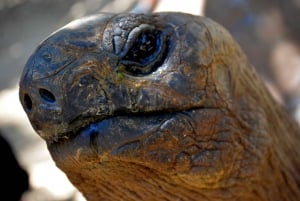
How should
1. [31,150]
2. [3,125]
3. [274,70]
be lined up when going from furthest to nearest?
[3,125] → [31,150] → [274,70]

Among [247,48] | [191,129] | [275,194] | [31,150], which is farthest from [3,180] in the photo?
[191,129]

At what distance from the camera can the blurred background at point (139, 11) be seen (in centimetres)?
279

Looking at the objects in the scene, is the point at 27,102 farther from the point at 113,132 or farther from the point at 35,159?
the point at 35,159

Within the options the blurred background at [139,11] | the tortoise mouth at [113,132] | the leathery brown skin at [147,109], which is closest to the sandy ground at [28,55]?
the blurred background at [139,11]

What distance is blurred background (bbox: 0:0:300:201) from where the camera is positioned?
2791 millimetres

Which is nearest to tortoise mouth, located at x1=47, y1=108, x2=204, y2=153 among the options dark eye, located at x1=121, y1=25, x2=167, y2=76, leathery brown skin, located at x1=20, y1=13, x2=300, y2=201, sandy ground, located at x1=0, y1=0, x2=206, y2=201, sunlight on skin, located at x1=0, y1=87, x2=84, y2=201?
leathery brown skin, located at x1=20, y1=13, x2=300, y2=201

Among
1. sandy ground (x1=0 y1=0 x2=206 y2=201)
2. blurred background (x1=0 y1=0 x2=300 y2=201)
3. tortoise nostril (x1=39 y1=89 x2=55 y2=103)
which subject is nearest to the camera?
tortoise nostril (x1=39 y1=89 x2=55 y2=103)

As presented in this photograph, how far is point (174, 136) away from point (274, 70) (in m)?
1.30

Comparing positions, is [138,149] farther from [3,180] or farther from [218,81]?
[3,180]

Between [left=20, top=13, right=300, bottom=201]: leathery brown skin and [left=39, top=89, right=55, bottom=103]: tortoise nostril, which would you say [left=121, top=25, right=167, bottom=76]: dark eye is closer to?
[left=20, top=13, right=300, bottom=201]: leathery brown skin

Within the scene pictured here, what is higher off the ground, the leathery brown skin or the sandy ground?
the leathery brown skin

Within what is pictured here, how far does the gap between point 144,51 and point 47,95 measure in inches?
10.1

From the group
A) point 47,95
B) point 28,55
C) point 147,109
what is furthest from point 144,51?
point 28,55

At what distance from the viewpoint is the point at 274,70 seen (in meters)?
2.80
